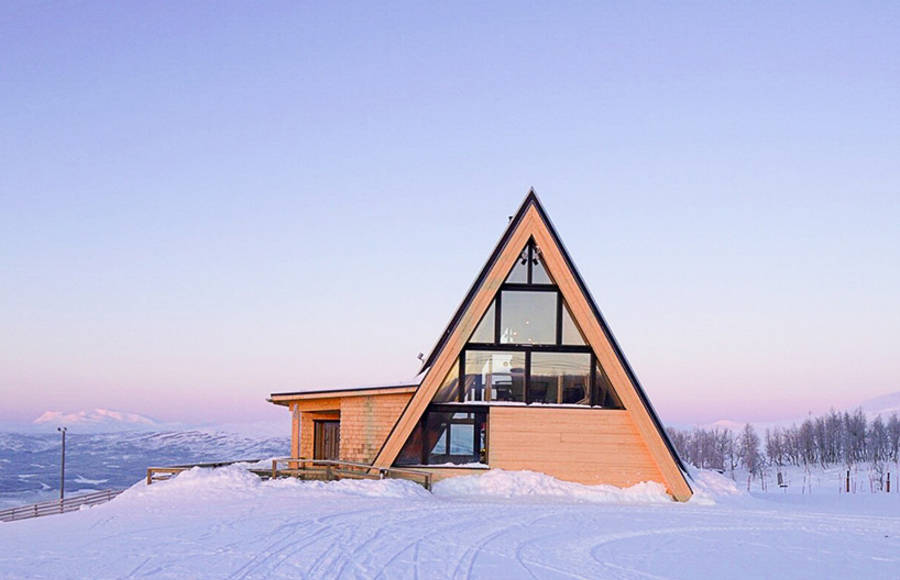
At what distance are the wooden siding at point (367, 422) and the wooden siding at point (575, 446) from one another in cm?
260

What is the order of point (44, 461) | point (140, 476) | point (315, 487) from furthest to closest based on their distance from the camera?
point (44, 461) → point (140, 476) → point (315, 487)

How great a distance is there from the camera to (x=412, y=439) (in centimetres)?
1602

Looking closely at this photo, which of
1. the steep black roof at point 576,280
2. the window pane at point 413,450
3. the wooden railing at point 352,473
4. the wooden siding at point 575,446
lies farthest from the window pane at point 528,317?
the wooden railing at point 352,473

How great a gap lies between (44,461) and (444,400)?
126 metres

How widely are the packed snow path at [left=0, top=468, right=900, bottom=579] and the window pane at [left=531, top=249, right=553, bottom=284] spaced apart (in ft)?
14.4

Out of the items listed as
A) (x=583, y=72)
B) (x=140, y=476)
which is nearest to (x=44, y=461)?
(x=140, y=476)

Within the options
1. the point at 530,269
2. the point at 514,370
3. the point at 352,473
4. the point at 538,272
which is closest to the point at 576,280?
the point at 538,272

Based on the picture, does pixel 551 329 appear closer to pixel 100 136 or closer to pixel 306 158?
pixel 306 158

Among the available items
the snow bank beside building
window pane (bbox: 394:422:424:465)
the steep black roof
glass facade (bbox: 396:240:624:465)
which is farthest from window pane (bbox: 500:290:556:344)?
the snow bank beside building

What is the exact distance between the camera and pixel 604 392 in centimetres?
→ 1619

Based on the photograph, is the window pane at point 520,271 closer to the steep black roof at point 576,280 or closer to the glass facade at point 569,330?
the steep black roof at point 576,280

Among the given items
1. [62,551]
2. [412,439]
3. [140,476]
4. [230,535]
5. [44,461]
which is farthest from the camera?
[44,461]

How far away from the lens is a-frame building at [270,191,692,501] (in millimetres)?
15703

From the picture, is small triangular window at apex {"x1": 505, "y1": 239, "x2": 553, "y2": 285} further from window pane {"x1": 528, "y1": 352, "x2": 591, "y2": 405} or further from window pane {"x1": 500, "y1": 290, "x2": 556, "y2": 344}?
window pane {"x1": 528, "y1": 352, "x2": 591, "y2": 405}
